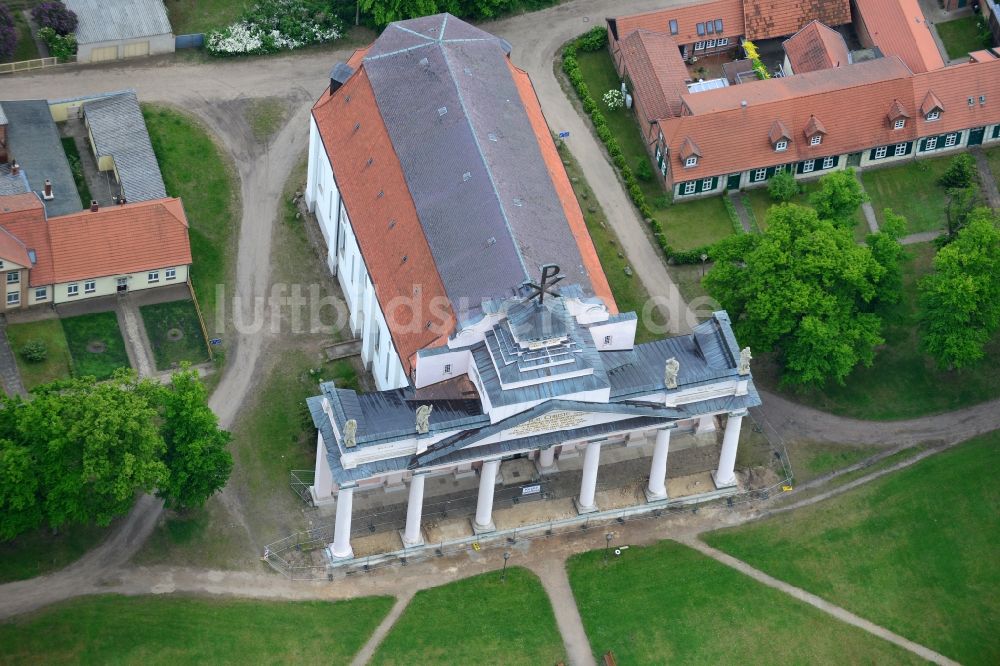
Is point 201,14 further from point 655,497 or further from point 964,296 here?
point 964,296

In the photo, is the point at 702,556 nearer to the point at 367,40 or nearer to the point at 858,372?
the point at 858,372

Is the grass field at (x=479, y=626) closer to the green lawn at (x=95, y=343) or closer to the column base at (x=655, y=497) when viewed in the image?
the column base at (x=655, y=497)

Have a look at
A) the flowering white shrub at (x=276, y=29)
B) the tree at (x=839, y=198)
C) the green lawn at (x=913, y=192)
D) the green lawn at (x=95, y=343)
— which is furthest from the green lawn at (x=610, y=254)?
the green lawn at (x=95, y=343)

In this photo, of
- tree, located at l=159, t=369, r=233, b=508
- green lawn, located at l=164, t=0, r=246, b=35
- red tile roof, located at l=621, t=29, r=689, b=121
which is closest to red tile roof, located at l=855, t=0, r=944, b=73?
red tile roof, located at l=621, t=29, r=689, b=121

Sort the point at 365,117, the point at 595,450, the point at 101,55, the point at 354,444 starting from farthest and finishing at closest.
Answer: the point at 101,55, the point at 365,117, the point at 595,450, the point at 354,444

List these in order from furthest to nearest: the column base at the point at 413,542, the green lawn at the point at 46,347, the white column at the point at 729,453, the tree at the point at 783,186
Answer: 1. the tree at the point at 783,186
2. the green lawn at the point at 46,347
3. the white column at the point at 729,453
4. the column base at the point at 413,542

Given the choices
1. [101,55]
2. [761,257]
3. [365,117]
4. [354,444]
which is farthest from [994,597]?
[101,55]

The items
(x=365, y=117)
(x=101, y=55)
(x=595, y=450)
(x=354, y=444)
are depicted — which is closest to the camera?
(x=354, y=444)
